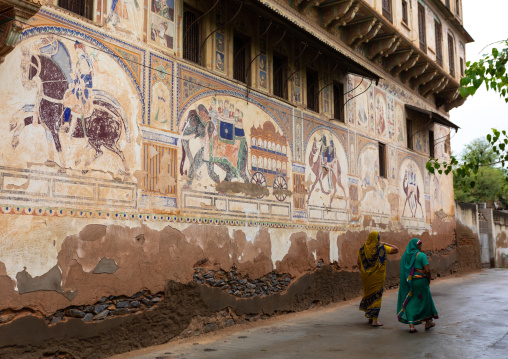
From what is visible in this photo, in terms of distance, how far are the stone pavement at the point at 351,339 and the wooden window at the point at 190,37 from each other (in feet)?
16.7

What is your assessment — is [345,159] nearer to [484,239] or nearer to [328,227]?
[328,227]

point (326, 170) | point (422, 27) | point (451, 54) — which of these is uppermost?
point (422, 27)

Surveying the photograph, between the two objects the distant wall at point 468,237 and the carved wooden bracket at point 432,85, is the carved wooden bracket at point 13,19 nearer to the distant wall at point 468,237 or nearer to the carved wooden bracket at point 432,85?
the carved wooden bracket at point 432,85

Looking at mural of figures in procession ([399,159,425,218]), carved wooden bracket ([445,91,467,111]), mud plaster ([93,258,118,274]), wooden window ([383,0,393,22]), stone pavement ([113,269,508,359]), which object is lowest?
stone pavement ([113,269,508,359])

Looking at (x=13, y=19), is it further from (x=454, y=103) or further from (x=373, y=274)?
(x=454, y=103)

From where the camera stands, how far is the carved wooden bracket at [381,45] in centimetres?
1527

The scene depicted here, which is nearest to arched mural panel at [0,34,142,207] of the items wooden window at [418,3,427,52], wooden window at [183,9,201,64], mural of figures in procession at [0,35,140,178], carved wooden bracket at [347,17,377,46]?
mural of figures in procession at [0,35,140,178]

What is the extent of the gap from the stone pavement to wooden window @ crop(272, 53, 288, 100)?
199 inches

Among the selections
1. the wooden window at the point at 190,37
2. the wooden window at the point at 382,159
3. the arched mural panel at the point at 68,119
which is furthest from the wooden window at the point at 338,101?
the arched mural panel at the point at 68,119

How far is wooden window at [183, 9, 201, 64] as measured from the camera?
30.0 feet

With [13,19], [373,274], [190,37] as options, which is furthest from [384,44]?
[13,19]

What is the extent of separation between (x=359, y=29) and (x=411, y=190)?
20.2 ft

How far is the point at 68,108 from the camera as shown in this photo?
6887mm

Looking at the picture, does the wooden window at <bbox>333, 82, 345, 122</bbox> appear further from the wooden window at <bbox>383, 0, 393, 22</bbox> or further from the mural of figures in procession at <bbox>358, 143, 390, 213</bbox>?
the wooden window at <bbox>383, 0, 393, 22</bbox>
